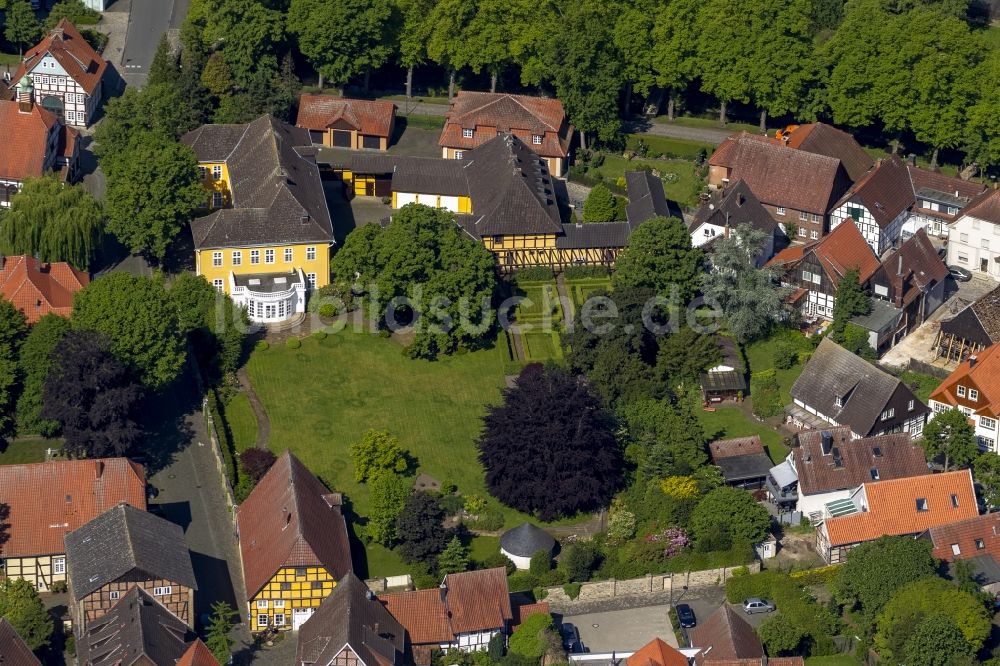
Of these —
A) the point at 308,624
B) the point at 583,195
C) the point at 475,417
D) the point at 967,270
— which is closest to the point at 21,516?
the point at 308,624

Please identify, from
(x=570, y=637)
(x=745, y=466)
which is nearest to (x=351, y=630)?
(x=570, y=637)

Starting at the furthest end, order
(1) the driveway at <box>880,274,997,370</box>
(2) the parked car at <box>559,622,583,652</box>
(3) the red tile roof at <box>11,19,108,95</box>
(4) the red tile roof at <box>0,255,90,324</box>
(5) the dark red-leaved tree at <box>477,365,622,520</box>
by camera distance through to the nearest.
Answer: (3) the red tile roof at <box>11,19,108,95</box> → (1) the driveway at <box>880,274,997,370</box> → (4) the red tile roof at <box>0,255,90,324</box> → (5) the dark red-leaved tree at <box>477,365,622,520</box> → (2) the parked car at <box>559,622,583,652</box>

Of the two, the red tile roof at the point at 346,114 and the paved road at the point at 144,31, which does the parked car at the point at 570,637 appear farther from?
the paved road at the point at 144,31

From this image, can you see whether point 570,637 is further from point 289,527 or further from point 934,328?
point 934,328

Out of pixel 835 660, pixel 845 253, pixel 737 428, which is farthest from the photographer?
pixel 845 253

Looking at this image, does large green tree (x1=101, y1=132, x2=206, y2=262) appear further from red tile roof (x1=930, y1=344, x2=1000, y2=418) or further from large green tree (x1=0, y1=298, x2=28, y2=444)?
red tile roof (x1=930, y1=344, x2=1000, y2=418)

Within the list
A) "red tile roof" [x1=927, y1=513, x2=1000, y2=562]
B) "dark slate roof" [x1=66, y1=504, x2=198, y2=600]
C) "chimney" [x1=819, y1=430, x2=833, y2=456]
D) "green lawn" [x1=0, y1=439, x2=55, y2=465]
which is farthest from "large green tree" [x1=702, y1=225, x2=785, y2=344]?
"green lawn" [x1=0, y1=439, x2=55, y2=465]
